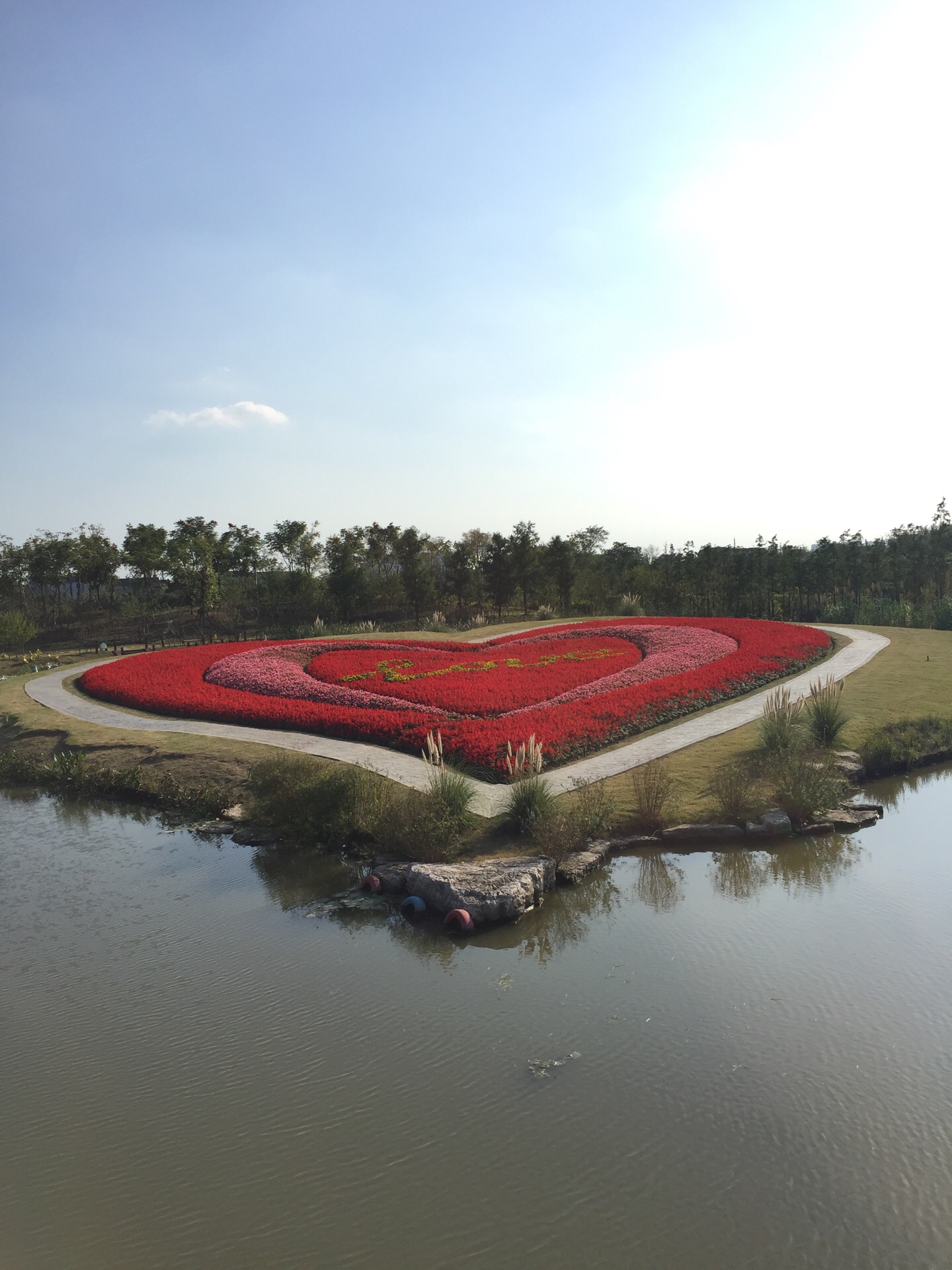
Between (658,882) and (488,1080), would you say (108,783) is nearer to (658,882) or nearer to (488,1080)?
(658,882)

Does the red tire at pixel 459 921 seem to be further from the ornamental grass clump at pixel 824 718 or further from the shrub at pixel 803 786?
the ornamental grass clump at pixel 824 718

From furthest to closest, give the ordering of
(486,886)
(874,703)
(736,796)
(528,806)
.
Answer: (874,703), (736,796), (528,806), (486,886)

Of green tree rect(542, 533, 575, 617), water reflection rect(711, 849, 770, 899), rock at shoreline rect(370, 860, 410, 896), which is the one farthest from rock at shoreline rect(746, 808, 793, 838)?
green tree rect(542, 533, 575, 617)

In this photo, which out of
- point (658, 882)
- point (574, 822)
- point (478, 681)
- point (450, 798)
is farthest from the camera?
point (478, 681)

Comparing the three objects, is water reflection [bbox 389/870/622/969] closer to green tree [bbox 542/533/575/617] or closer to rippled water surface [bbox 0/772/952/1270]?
rippled water surface [bbox 0/772/952/1270]

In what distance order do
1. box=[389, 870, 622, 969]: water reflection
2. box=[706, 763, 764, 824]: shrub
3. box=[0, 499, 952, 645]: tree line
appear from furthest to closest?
box=[0, 499, 952, 645]: tree line < box=[706, 763, 764, 824]: shrub < box=[389, 870, 622, 969]: water reflection

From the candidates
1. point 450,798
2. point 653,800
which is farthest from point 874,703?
point 450,798

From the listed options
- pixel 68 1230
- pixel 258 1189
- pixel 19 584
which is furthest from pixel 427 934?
pixel 19 584
